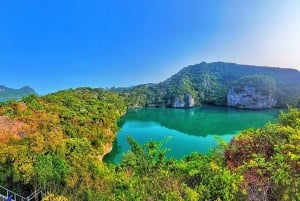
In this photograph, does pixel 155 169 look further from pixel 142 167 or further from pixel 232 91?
pixel 232 91

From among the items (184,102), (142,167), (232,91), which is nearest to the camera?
(142,167)

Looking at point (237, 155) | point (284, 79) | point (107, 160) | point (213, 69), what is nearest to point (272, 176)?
point (237, 155)

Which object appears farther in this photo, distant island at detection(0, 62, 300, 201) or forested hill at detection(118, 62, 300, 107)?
forested hill at detection(118, 62, 300, 107)

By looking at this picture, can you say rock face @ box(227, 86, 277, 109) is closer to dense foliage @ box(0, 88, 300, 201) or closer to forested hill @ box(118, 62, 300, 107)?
forested hill @ box(118, 62, 300, 107)

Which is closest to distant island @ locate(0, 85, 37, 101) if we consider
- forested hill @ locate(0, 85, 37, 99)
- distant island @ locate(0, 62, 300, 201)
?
forested hill @ locate(0, 85, 37, 99)

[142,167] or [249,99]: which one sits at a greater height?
[142,167]

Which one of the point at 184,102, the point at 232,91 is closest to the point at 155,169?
the point at 184,102
